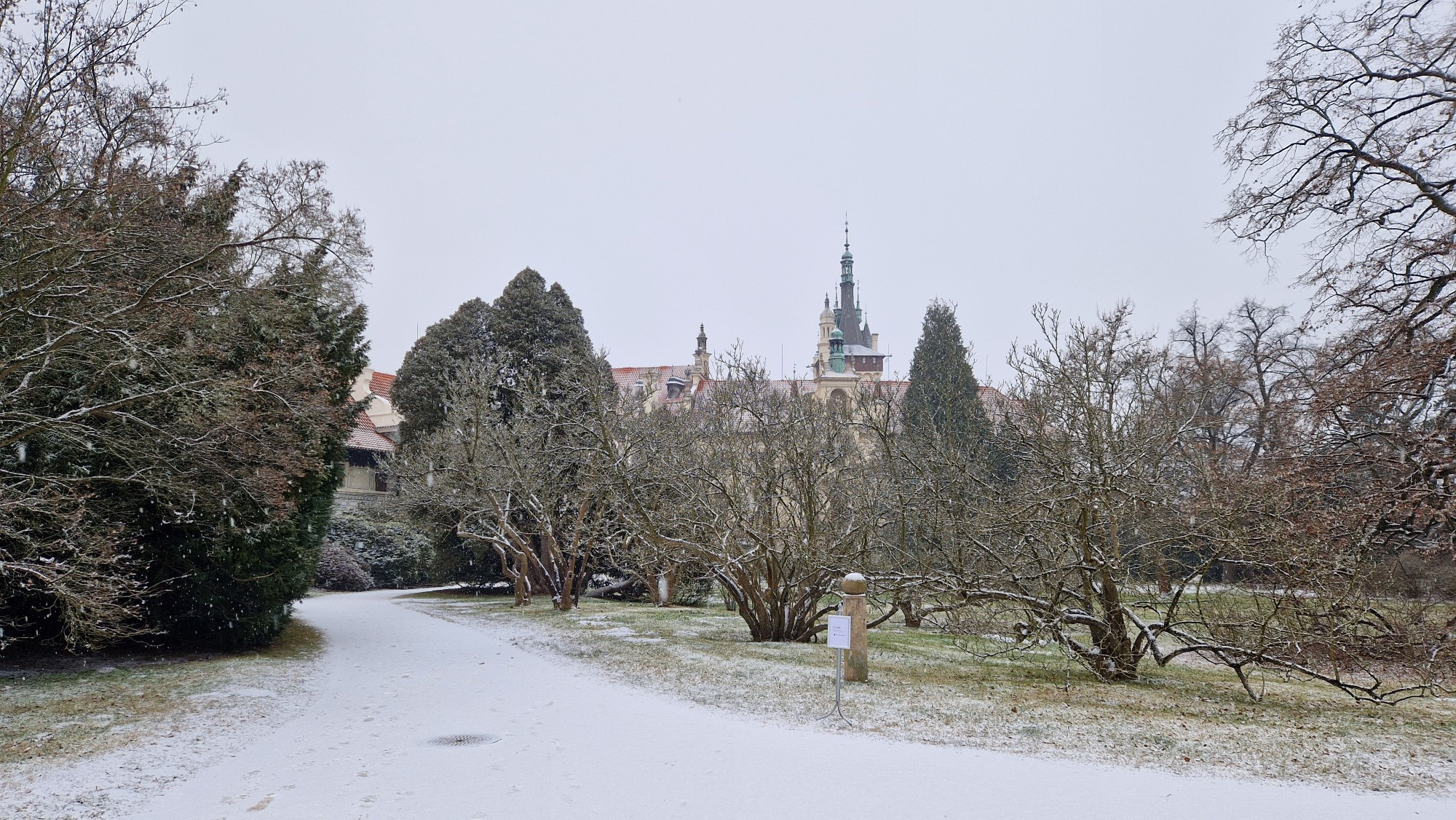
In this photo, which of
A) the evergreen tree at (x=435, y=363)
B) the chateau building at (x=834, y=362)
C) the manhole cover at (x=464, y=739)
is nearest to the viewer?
the manhole cover at (x=464, y=739)

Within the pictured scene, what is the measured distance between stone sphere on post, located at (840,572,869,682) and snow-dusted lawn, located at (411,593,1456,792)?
1.19 feet

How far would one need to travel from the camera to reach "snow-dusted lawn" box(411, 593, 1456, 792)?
6.99 m

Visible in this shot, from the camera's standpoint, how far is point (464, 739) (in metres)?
7.61

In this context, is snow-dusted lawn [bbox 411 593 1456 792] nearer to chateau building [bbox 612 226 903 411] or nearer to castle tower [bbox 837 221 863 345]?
chateau building [bbox 612 226 903 411]

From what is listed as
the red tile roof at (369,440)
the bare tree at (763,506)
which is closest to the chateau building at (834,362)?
the red tile roof at (369,440)

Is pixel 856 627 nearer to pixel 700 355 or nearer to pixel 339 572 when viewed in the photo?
pixel 339 572

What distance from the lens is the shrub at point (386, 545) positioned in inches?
1328

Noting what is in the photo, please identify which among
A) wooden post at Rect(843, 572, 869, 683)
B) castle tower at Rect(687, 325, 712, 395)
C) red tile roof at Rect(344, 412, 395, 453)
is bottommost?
wooden post at Rect(843, 572, 869, 683)

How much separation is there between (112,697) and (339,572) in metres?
23.3

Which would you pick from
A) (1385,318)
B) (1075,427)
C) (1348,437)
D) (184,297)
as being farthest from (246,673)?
(1385,318)

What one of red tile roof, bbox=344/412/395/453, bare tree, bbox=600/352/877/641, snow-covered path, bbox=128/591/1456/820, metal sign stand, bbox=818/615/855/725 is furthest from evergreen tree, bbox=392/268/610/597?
metal sign stand, bbox=818/615/855/725

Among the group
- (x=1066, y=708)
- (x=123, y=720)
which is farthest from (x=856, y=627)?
(x=123, y=720)

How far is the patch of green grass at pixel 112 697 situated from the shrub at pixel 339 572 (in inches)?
730

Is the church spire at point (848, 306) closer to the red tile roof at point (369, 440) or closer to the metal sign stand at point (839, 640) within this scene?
the red tile roof at point (369, 440)
